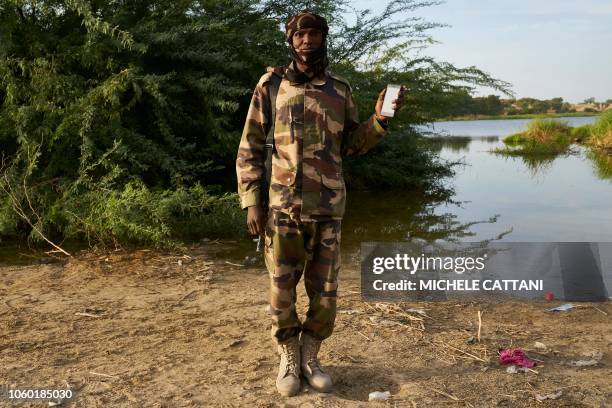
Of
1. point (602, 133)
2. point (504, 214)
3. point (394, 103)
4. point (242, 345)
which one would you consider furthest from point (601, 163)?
point (394, 103)

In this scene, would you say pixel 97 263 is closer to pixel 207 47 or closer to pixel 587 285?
pixel 207 47

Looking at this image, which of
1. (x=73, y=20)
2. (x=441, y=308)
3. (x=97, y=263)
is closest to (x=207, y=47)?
(x=73, y=20)

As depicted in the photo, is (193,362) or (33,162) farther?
(33,162)

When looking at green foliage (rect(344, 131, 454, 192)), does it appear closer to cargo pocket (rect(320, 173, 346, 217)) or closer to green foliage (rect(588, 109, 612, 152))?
cargo pocket (rect(320, 173, 346, 217))

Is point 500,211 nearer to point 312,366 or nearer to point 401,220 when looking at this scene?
point 401,220

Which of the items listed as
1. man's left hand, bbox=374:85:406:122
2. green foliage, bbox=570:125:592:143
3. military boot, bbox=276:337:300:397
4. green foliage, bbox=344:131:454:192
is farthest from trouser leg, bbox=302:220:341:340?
green foliage, bbox=570:125:592:143

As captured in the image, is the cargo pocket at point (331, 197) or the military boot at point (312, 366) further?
the military boot at point (312, 366)

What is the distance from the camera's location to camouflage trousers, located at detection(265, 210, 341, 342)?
10.9ft

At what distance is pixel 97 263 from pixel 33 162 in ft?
5.13

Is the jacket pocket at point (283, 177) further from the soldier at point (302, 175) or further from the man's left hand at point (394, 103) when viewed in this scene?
the man's left hand at point (394, 103)

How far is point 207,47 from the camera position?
8.22m

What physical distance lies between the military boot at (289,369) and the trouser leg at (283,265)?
6 cm

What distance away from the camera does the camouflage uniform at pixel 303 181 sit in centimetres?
328

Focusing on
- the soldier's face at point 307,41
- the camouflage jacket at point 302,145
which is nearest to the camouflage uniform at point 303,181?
the camouflage jacket at point 302,145
